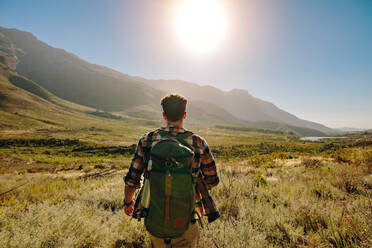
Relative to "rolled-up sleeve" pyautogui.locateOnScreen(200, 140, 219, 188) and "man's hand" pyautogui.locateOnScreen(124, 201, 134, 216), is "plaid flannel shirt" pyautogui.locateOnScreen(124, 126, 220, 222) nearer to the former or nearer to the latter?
"rolled-up sleeve" pyautogui.locateOnScreen(200, 140, 219, 188)

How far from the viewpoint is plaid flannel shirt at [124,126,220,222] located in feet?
6.27

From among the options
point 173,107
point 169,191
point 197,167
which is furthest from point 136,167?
point 173,107

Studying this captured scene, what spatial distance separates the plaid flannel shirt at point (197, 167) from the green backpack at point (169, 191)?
31 cm

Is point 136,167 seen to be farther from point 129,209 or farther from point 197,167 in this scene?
point 197,167

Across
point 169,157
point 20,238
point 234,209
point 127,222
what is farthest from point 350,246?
point 20,238

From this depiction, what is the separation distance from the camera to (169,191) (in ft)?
5.00

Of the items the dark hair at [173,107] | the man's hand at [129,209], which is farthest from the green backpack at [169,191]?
the man's hand at [129,209]

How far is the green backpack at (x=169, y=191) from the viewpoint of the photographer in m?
1.53

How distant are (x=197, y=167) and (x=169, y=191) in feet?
1.76

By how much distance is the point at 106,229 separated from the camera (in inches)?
117

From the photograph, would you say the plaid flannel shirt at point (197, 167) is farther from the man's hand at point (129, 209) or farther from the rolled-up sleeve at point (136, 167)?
the man's hand at point (129, 209)

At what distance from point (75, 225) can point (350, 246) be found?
477 cm

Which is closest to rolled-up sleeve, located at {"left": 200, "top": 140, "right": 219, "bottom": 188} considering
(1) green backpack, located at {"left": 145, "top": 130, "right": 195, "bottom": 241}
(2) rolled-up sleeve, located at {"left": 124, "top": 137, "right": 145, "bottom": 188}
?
(1) green backpack, located at {"left": 145, "top": 130, "right": 195, "bottom": 241}

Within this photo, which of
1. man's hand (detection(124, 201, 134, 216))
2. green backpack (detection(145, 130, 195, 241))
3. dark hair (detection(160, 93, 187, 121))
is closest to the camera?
green backpack (detection(145, 130, 195, 241))
